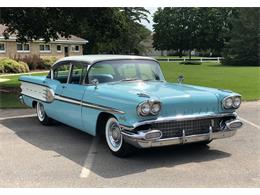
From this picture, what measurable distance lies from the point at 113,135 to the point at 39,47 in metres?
40.4

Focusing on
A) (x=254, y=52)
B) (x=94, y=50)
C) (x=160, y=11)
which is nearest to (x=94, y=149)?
(x=254, y=52)

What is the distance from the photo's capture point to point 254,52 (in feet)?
173

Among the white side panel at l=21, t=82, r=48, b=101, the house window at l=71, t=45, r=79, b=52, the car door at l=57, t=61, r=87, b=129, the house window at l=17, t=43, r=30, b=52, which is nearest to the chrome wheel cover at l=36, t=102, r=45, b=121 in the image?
the white side panel at l=21, t=82, r=48, b=101

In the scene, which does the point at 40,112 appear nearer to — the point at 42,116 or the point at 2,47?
the point at 42,116

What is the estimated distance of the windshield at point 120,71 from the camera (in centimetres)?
754

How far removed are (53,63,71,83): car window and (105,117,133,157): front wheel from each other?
2.12 meters

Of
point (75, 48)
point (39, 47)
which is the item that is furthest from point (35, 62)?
point (75, 48)

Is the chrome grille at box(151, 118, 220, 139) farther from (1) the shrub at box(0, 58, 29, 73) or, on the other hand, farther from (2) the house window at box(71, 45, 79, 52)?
(2) the house window at box(71, 45, 79, 52)

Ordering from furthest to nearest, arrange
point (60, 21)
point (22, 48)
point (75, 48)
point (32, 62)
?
1. point (75, 48)
2. point (22, 48)
3. point (32, 62)
4. point (60, 21)

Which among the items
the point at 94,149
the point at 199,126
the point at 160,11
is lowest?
the point at 94,149

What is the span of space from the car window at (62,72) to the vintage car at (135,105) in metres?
0.05

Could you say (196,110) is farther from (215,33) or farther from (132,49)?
(215,33)

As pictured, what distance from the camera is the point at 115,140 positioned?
265 inches

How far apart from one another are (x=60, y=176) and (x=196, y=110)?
7.53 feet
